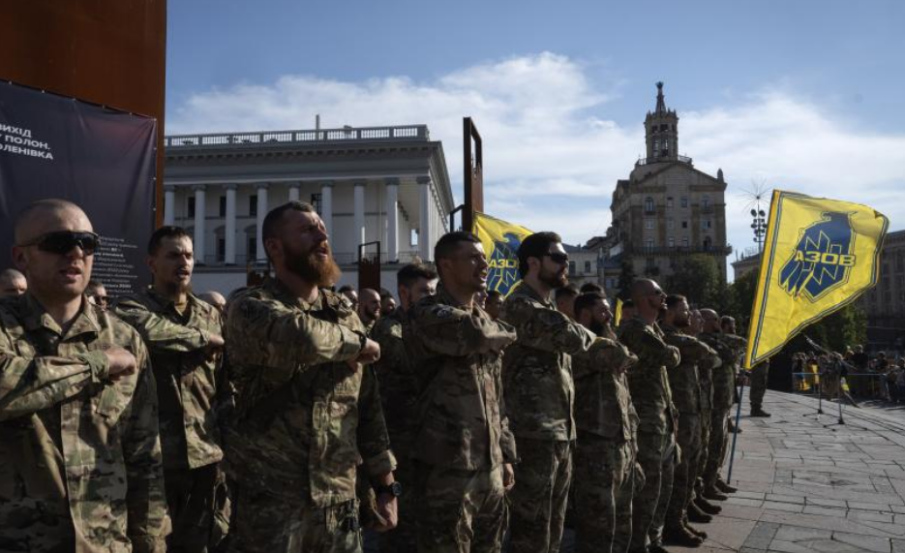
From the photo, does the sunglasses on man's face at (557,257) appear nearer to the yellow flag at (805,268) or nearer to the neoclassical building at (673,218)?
the yellow flag at (805,268)

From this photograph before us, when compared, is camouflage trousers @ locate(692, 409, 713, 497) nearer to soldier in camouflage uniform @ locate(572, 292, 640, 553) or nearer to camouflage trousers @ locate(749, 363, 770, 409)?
soldier in camouflage uniform @ locate(572, 292, 640, 553)

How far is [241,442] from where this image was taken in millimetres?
2410

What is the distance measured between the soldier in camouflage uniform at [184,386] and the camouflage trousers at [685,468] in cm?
359

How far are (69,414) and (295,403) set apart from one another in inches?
27.6

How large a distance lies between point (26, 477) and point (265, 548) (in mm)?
777

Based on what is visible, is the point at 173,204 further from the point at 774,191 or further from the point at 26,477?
the point at 26,477

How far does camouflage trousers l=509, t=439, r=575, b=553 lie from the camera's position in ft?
11.9

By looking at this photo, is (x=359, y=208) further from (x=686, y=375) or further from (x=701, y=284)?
(x=686, y=375)

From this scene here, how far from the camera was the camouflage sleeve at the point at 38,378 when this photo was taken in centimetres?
179

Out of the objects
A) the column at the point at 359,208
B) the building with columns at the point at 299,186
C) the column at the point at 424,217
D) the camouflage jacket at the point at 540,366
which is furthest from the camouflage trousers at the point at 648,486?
the column at the point at 359,208

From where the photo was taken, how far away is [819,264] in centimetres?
715

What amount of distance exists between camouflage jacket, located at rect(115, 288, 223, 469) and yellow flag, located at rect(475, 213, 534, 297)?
5532 mm

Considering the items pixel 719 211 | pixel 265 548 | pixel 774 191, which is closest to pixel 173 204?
pixel 774 191

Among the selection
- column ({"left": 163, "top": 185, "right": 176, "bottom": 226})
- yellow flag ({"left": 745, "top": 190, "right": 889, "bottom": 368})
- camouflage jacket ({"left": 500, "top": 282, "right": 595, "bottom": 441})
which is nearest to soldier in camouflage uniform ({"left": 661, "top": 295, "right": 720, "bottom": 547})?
yellow flag ({"left": 745, "top": 190, "right": 889, "bottom": 368})
